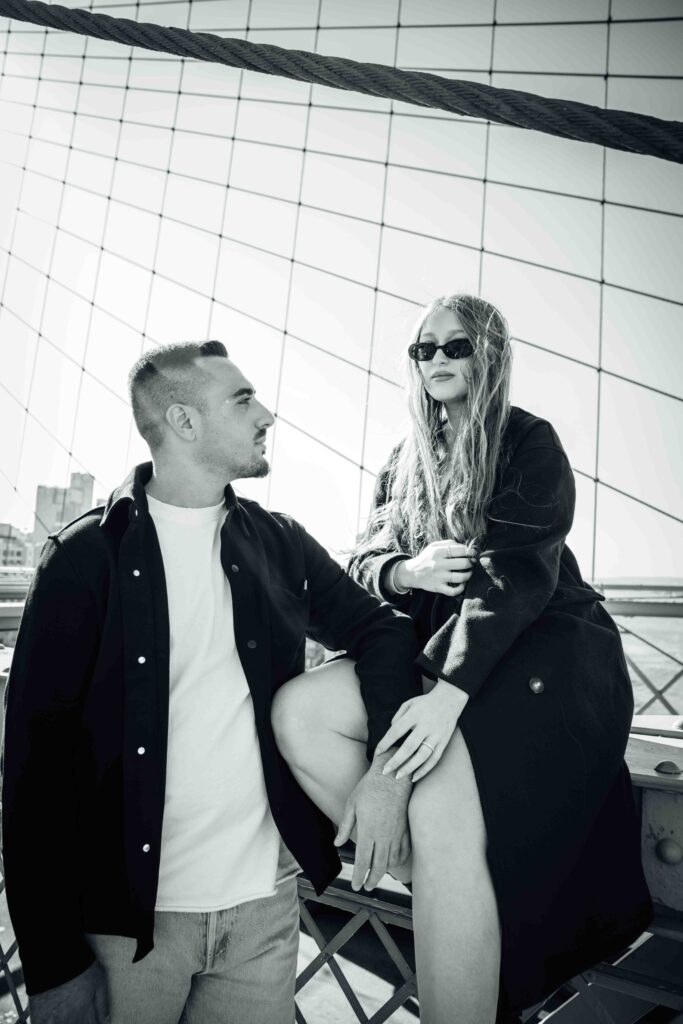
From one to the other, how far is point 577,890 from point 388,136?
258 inches

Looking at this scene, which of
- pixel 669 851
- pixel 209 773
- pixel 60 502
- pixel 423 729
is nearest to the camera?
pixel 423 729

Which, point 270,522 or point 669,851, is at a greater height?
point 270,522

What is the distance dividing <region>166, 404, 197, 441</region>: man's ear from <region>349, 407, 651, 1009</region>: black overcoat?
776 millimetres

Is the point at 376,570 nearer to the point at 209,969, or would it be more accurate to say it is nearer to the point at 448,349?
the point at 448,349

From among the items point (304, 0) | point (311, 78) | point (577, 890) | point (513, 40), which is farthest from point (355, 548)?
point (304, 0)

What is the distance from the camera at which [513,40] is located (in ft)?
19.2

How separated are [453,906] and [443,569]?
0.61m

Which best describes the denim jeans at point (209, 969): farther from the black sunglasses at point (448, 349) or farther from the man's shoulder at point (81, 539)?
the black sunglasses at point (448, 349)

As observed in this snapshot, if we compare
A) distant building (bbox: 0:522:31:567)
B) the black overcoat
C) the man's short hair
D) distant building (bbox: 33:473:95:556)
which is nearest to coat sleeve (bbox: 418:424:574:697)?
the black overcoat

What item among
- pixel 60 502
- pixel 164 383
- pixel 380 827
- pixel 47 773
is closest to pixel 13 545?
pixel 60 502

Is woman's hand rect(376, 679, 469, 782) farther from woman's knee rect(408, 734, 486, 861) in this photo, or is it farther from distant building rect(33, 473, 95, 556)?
distant building rect(33, 473, 95, 556)

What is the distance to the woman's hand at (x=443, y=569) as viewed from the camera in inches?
53.1

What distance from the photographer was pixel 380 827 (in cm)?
112

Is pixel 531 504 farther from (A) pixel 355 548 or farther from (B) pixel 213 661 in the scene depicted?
(B) pixel 213 661
